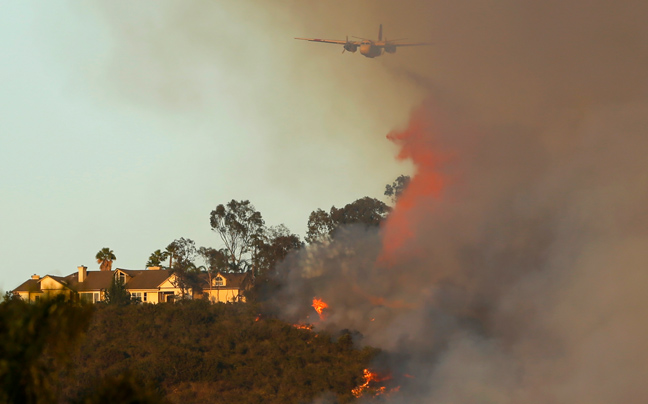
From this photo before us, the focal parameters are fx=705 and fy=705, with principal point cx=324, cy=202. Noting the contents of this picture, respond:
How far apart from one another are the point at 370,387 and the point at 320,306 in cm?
1652

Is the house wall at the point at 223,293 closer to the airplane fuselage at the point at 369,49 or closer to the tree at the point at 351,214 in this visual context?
the tree at the point at 351,214

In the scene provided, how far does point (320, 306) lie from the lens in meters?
62.2

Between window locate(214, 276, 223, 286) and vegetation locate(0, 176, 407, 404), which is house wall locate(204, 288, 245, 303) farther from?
vegetation locate(0, 176, 407, 404)

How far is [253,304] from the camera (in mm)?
74125

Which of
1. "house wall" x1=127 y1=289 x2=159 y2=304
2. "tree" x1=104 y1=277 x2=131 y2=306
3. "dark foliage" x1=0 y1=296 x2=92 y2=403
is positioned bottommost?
"dark foliage" x1=0 y1=296 x2=92 y2=403

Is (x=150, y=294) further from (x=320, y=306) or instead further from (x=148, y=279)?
(x=320, y=306)

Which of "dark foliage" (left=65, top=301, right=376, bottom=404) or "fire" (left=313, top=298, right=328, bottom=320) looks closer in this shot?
"dark foliage" (left=65, top=301, right=376, bottom=404)

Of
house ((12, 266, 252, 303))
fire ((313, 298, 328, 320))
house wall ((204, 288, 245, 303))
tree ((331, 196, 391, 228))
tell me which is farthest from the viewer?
house wall ((204, 288, 245, 303))

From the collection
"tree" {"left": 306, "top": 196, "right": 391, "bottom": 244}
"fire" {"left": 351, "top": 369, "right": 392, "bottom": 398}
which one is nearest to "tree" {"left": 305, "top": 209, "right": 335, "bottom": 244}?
"tree" {"left": 306, "top": 196, "right": 391, "bottom": 244}

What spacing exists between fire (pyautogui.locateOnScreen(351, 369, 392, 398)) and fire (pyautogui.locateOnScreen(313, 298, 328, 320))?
13944 mm

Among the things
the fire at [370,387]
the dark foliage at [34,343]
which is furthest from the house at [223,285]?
the dark foliage at [34,343]

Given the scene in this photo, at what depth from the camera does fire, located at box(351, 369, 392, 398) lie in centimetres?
4516

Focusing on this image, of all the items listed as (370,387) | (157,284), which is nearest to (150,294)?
(157,284)

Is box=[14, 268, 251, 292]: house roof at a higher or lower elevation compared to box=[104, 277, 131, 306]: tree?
higher
